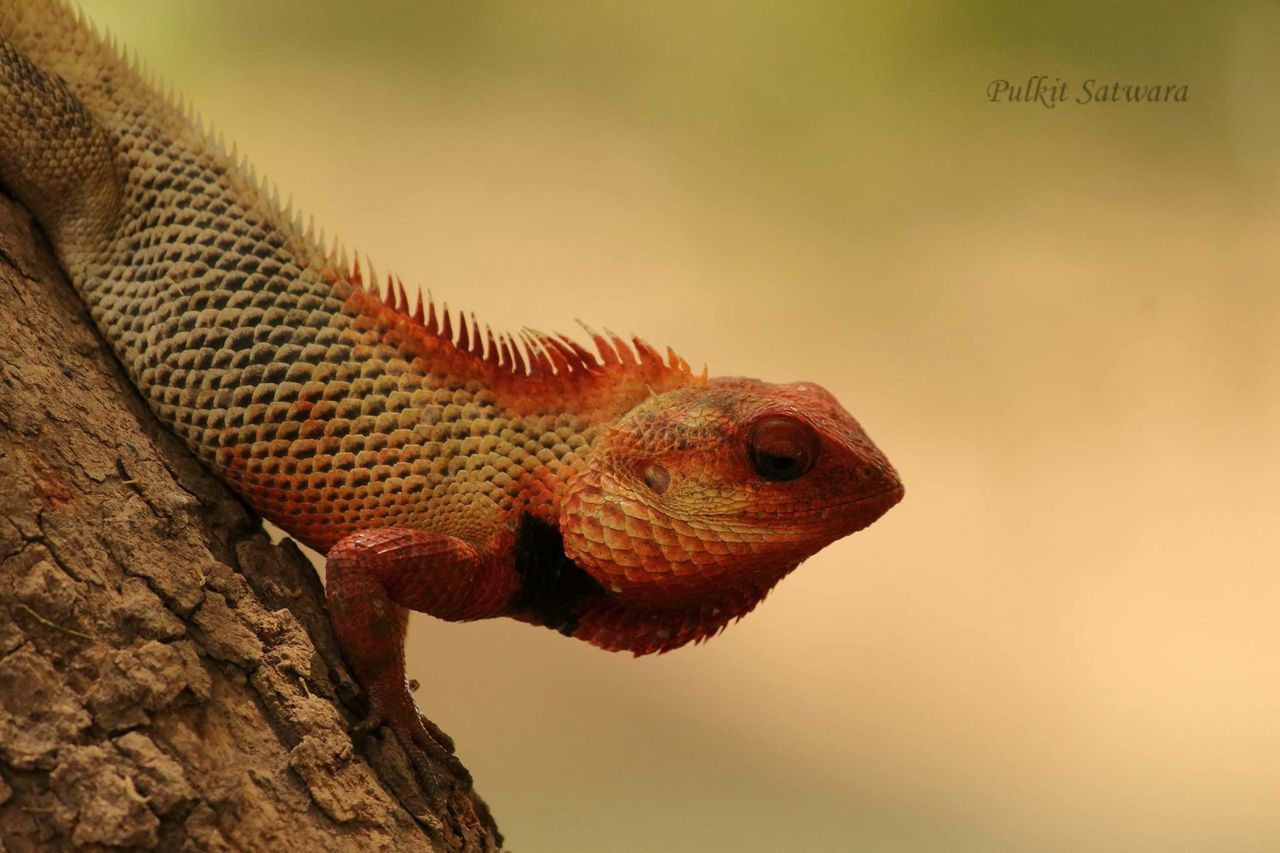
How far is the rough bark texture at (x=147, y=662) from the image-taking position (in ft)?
6.12

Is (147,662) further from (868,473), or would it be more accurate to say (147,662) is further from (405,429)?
(868,473)

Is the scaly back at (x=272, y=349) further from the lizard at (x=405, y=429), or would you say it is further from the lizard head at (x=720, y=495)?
the lizard head at (x=720, y=495)

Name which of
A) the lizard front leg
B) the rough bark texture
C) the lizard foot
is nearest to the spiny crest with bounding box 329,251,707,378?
the lizard front leg

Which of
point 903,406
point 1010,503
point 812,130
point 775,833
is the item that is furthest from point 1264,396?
point 775,833

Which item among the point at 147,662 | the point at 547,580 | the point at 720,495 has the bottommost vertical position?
the point at 147,662

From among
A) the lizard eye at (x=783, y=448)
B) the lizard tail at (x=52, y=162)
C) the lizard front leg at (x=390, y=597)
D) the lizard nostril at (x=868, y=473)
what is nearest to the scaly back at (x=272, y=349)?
the lizard tail at (x=52, y=162)

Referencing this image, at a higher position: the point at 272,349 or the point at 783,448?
the point at 783,448

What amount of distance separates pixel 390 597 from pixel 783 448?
0.96 metres

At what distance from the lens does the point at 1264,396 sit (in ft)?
15.0

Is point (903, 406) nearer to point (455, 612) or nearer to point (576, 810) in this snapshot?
point (576, 810)

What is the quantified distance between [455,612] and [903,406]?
99.2 inches

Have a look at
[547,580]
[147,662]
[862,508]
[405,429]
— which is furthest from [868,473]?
[147,662]

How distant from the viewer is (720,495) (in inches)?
102

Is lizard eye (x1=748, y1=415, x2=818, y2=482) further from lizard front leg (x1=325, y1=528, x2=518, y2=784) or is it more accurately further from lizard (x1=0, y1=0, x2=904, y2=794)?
lizard front leg (x1=325, y1=528, x2=518, y2=784)
